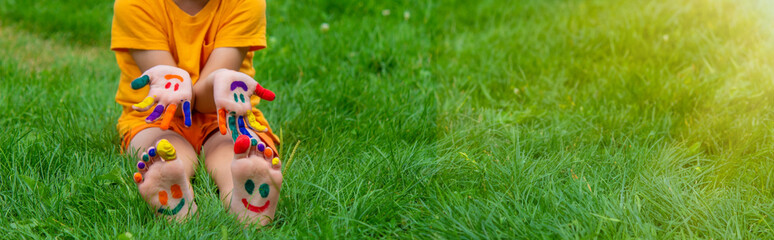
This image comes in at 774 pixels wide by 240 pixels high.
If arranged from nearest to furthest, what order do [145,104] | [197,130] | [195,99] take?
[145,104]
[195,99]
[197,130]

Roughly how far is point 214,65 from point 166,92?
0.48 m

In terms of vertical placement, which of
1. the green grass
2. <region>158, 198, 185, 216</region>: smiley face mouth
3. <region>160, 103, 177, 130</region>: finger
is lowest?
the green grass

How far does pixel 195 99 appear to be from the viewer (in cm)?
214

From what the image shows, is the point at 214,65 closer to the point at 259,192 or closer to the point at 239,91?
the point at 239,91

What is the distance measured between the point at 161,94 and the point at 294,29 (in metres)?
2.13

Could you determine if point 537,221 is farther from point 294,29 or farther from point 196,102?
point 294,29

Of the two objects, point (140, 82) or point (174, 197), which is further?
point (174, 197)

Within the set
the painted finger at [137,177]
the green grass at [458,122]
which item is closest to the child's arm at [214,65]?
the green grass at [458,122]

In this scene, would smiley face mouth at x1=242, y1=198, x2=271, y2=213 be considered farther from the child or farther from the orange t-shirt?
the orange t-shirt

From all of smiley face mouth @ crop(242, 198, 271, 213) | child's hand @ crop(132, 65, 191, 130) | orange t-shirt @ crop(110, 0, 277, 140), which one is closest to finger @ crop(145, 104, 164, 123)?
child's hand @ crop(132, 65, 191, 130)

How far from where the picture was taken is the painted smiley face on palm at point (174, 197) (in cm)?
179

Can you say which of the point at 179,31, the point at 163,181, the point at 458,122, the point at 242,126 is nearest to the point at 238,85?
the point at 242,126

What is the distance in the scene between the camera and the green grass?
5.89ft

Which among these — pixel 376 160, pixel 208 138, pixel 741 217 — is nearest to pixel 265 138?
pixel 208 138
